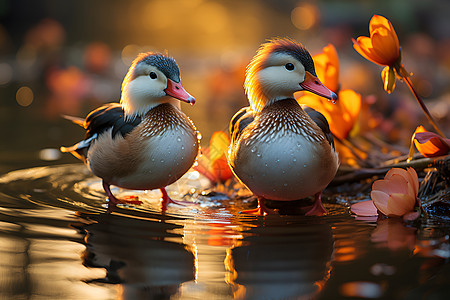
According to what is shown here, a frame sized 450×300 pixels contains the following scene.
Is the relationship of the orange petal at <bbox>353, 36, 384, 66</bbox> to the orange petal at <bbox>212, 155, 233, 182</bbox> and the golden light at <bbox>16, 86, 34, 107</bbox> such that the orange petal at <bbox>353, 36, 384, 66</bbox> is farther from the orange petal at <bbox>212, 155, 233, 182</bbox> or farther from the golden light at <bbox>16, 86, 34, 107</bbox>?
the golden light at <bbox>16, 86, 34, 107</bbox>

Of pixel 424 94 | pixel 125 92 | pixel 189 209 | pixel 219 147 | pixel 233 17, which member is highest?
pixel 233 17

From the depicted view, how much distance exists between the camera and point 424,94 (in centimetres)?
688

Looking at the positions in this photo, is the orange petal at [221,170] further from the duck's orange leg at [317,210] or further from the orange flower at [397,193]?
the orange flower at [397,193]

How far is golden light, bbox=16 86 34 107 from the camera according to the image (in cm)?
676

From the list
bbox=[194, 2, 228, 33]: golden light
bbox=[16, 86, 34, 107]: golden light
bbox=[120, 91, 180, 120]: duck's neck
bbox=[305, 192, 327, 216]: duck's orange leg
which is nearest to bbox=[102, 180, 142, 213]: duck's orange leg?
bbox=[120, 91, 180, 120]: duck's neck

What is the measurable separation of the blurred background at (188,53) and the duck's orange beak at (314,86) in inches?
25.6

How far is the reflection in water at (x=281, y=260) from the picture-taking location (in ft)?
5.44

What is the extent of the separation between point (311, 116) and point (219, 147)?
1.85 feet

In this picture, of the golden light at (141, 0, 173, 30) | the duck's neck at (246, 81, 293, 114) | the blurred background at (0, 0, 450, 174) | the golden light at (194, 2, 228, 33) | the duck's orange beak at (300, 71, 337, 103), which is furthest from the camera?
the golden light at (194, 2, 228, 33)

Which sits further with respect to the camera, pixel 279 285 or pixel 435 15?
pixel 435 15

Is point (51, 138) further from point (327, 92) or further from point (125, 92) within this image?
point (327, 92)

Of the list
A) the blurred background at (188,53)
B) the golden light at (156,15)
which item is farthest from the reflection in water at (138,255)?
Result: the golden light at (156,15)

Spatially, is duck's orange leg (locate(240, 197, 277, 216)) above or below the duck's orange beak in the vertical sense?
below

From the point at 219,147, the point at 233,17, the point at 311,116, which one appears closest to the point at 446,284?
the point at 311,116
